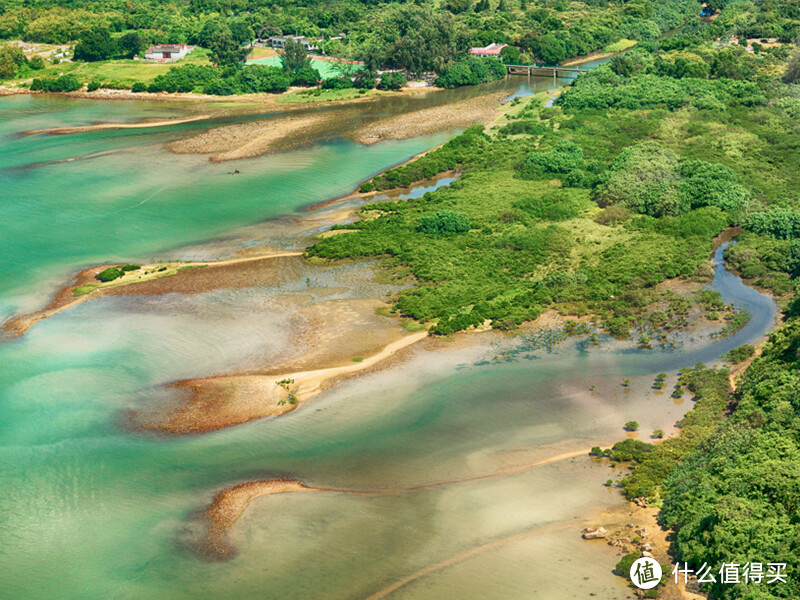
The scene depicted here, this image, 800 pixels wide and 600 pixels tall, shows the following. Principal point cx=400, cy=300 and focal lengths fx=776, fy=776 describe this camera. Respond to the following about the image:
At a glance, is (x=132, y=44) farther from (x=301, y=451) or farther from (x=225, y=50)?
(x=301, y=451)

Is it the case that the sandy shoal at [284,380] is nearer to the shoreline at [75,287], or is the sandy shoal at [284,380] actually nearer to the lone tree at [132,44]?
the shoreline at [75,287]

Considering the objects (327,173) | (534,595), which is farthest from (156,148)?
(534,595)

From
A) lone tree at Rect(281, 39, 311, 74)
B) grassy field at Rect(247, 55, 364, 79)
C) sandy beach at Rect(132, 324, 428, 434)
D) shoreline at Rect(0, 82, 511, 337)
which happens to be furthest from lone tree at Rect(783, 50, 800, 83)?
sandy beach at Rect(132, 324, 428, 434)

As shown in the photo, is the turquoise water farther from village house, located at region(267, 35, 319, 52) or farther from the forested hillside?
village house, located at region(267, 35, 319, 52)

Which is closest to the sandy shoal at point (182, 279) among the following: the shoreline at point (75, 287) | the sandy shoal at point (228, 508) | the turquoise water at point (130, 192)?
the shoreline at point (75, 287)

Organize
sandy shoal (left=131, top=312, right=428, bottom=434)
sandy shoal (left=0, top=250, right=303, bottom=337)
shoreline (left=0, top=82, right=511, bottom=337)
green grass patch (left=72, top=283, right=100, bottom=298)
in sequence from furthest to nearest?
green grass patch (left=72, top=283, right=100, bottom=298), sandy shoal (left=0, top=250, right=303, bottom=337), shoreline (left=0, top=82, right=511, bottom=337), sandy shoal (left=131, top=312, right=428, bottom=434)

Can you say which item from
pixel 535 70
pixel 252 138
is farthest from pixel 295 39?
pixel 252 138
